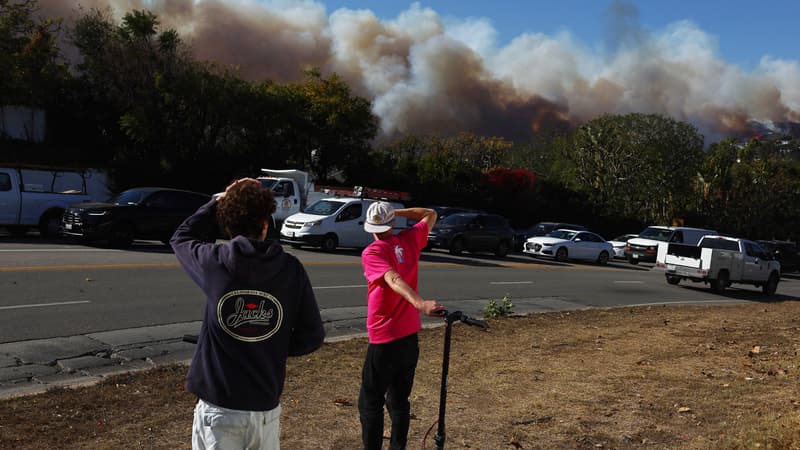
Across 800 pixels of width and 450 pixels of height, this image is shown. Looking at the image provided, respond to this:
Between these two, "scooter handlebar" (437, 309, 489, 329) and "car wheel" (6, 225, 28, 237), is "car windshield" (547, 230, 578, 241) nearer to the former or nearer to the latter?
"car wheel" (6, 225, 28, 237)

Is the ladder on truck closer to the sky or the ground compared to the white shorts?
closer to the sky

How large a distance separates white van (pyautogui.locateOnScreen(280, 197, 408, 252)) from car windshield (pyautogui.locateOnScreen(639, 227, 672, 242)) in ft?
48.4

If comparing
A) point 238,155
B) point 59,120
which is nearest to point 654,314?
point 238,155

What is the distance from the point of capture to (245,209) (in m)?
3.26

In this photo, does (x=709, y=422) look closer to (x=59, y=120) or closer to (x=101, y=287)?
(x=101, y=287)

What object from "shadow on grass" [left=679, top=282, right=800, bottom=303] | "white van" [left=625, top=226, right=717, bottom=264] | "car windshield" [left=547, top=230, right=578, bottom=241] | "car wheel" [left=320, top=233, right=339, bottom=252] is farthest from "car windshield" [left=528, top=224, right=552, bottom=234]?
"car wheel" [left=320, top=233, right=339, bottom=252]

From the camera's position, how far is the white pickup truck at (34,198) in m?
19.9

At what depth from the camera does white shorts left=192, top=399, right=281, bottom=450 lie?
3.18 m

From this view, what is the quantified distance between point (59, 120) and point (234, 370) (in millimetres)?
34636

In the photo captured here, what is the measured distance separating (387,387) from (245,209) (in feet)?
6.92

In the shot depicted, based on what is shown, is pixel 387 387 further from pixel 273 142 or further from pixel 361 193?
pixel 273 142

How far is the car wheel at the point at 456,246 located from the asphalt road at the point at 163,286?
1.60 metres

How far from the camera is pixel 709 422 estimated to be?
6574mm

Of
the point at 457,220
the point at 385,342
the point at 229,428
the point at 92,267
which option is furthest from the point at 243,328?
the point at 457,220
